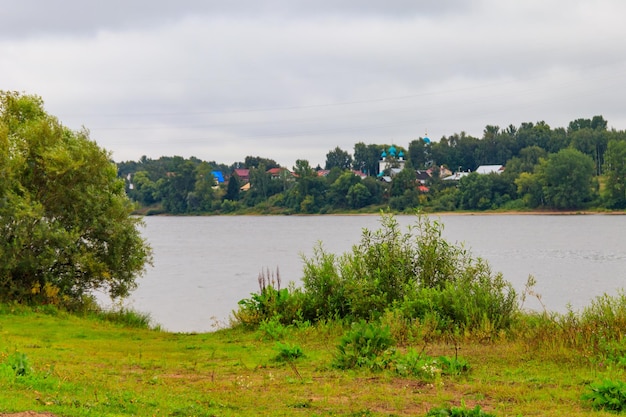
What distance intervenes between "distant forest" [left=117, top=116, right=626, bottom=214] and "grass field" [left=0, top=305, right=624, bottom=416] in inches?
3549

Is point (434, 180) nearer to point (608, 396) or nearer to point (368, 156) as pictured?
point (368, 156)

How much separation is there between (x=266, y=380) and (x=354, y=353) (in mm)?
1575

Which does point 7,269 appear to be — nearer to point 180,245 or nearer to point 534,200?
point 180,245

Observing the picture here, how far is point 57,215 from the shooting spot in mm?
20812

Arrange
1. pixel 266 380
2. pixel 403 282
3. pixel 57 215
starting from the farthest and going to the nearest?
pixel 57 215, pixel 403 282, pixel 266 380

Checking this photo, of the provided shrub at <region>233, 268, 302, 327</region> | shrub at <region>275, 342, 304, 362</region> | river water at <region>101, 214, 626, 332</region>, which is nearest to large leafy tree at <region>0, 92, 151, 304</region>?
river water at <region>101, 214, 626, 332</region>

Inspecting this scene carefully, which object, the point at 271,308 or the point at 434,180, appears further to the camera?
the point at 434,180

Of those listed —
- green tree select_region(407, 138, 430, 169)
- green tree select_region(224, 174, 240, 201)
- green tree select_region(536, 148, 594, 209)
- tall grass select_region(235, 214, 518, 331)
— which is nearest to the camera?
tall grass select_region(235, 214, 518, 331)

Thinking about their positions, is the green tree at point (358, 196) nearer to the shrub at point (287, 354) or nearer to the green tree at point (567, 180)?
the green tree at point (567, 180)

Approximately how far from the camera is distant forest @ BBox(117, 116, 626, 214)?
325 ft

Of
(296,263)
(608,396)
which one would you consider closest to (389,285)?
(608,396)

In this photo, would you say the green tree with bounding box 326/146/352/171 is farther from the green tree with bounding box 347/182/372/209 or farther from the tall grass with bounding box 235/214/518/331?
the tall grass with bounding box 235/214/518/331

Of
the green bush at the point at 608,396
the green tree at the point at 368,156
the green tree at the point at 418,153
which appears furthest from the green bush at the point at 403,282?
the green tree at the point at 368,156

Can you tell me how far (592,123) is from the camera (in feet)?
500
